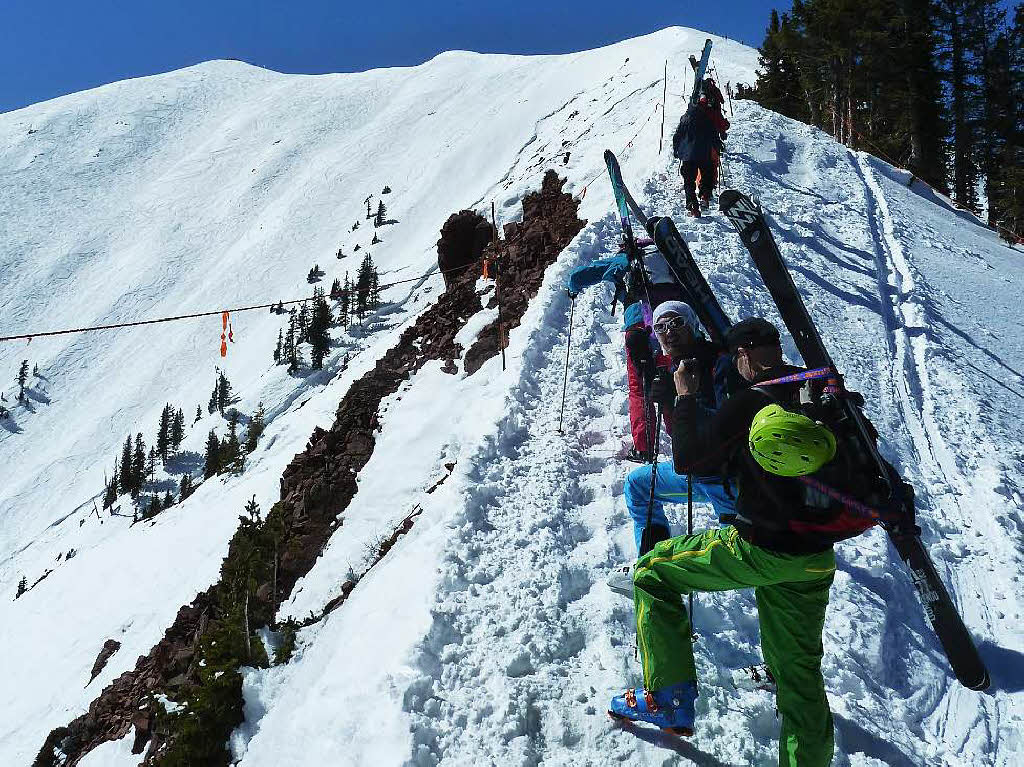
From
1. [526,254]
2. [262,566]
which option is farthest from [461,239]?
[262,566]

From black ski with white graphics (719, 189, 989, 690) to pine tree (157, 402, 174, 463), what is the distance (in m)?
106

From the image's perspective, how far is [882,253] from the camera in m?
12.8

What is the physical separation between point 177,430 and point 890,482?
10833 cm

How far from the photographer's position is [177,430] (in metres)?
95.5

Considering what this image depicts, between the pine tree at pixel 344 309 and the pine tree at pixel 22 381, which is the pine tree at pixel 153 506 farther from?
the pine tree at pixel 22 381

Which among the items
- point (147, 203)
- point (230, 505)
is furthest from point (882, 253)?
point (147, 203)

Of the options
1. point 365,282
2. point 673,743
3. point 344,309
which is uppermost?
point 365,282

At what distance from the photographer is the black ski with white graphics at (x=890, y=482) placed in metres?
2.99

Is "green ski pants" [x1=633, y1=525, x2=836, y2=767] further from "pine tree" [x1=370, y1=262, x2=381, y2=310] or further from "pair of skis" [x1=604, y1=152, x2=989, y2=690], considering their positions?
"pine tree" [x1=370, y1=262, x2=381, y2=310]

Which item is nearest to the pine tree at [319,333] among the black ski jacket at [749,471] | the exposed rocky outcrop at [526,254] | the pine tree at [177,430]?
the pine tree at [177,430]

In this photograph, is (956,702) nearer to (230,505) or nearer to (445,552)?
(445,552)

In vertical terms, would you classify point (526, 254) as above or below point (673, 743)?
above

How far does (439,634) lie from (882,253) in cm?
1283

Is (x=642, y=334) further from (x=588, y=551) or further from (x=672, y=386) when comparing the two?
(x=672, y=386)
